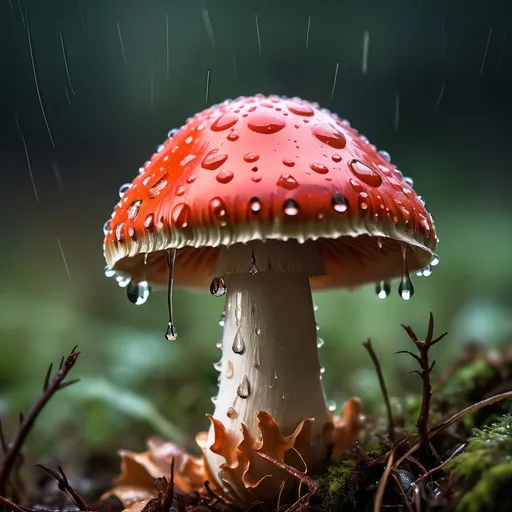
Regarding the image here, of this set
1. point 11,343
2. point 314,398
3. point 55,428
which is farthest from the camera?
point 11,343

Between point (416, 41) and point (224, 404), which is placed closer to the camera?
point (224, 404)

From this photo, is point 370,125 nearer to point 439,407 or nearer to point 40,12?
point 40,12

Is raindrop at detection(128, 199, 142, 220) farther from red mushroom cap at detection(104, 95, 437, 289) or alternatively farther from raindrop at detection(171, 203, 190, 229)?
raindrop at detection(171, 203, 190, 229)

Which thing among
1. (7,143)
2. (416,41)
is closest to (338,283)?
(416,41)

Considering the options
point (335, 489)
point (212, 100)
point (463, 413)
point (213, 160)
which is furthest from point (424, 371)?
point (212, 100)

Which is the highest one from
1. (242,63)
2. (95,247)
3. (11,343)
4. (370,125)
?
(242,63)

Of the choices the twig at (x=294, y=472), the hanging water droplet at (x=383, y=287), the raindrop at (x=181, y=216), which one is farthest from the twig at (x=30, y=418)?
the hanging water droplet at (x=383, y=287)

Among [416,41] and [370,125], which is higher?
[416,41]
